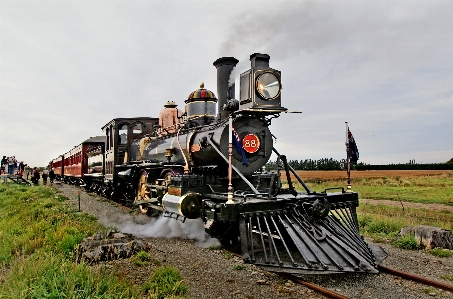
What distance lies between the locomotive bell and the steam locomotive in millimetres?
19

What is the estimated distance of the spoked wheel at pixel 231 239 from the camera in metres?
6.79

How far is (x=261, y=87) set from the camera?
689cm

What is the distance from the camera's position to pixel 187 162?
8648 mm

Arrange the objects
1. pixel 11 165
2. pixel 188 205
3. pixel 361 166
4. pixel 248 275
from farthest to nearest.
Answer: pixel 361 166 < pixel 11 165 < pixel 188 205 < pixel 248 275

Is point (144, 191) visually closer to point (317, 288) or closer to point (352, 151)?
point (352, 151)

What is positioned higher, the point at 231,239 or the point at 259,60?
the point at 259,60

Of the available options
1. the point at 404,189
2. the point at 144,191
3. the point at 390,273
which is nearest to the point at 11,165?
the point at 144,191

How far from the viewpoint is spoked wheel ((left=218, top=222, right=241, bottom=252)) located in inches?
267

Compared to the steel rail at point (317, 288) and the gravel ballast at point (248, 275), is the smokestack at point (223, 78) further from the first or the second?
the steel rail at point (317, 288)

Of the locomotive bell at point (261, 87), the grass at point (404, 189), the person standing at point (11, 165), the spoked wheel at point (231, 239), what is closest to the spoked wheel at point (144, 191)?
the spoked wheel at point (231, 239)

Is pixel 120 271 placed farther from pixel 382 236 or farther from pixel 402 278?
pixel 382 236

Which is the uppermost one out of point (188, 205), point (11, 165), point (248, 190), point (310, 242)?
point (11, 165)

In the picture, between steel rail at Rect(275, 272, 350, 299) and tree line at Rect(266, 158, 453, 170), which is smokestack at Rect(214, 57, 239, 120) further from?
tree line at Rect(266, 158, 453, 170)

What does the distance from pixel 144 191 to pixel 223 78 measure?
478cm
